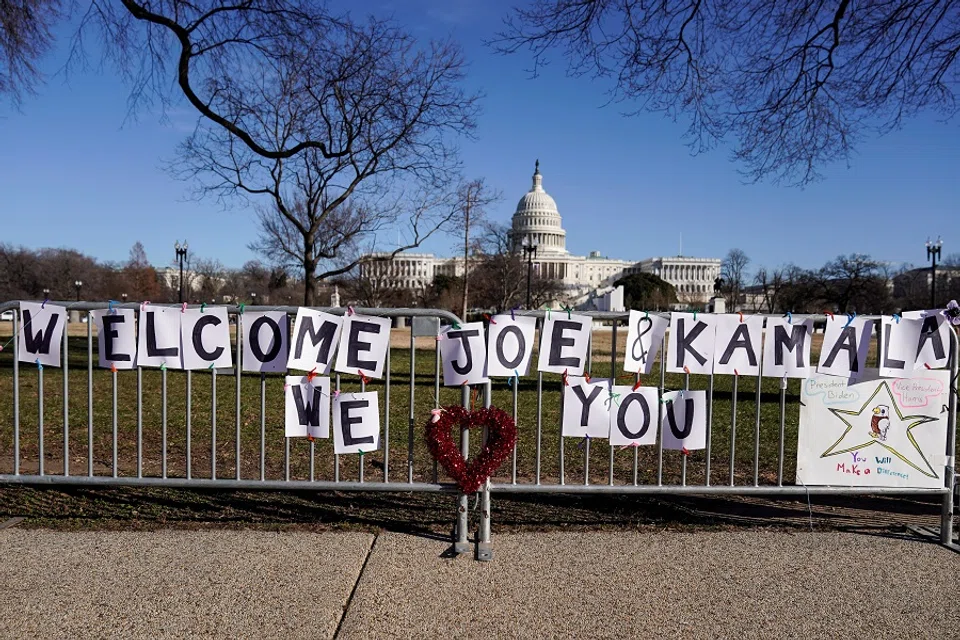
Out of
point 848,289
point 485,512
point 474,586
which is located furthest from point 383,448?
point 848,289

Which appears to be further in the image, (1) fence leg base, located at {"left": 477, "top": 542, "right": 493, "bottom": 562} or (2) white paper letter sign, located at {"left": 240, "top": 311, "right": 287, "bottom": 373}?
(2) white paper letter sign, located at {"left": 240, "top": 311, "right": 287, "bottom": 373}

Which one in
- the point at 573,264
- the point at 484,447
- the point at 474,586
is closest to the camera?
the point at 474,586

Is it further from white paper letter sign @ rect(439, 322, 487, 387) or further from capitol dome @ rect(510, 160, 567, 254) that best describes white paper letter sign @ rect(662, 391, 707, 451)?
capitol dome @ rect(510, 160, 567, 254)

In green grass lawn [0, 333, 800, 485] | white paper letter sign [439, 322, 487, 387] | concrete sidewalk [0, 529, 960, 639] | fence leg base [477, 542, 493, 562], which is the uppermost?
white paper letter sign [439, 322, 487, 387]

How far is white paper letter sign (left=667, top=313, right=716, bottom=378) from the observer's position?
187 inches

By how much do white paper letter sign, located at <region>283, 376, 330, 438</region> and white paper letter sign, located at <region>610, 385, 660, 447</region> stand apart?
1.88m

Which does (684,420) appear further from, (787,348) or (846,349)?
(846,349)

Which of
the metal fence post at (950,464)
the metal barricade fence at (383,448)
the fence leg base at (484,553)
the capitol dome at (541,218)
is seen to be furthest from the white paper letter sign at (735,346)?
the capitol dome at (541,218)

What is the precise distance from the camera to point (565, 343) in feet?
15.3

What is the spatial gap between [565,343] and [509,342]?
1.20 ft

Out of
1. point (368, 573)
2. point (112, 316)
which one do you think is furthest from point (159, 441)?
point (368, 573)

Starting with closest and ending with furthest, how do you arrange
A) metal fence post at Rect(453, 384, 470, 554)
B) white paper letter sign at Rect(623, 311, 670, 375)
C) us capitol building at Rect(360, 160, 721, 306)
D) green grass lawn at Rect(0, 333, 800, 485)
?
metal fence post at Rect(453, 384, 470, 554), white paper letter sign at Rect(623, 311, 670, 375), green grass lawn at Rect(0, 333, 800, 485), us capitol building at Rect(360, 160, 721, 306)

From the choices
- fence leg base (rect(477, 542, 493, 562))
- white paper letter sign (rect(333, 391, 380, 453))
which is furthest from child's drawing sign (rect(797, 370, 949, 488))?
white paper letter sign (rect(333, 391, 380, 453))

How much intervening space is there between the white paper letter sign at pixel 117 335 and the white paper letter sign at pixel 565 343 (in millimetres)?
2678
